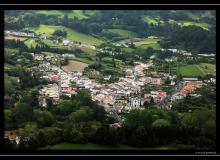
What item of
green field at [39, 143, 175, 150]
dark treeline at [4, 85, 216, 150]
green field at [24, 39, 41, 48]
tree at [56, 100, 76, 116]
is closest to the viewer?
green field at [39, 143, 175, 150]

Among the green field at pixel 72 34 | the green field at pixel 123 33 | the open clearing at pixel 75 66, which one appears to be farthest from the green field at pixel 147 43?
the open clearing at pixel 75 66

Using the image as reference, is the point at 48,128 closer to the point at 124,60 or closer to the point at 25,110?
the point at 25,110

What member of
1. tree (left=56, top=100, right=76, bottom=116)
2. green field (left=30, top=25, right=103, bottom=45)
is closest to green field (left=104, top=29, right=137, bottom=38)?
green field (left=30, top=25, right=103, bottom=45)

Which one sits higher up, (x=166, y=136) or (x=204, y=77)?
(x=204, y=77)

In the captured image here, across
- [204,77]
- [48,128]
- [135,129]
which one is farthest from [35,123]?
[204,77]

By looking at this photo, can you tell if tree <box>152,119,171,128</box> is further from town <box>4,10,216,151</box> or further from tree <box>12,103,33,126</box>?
tree <box>12,103,33,126</box>

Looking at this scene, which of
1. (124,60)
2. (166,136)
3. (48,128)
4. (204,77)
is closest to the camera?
(166,136)

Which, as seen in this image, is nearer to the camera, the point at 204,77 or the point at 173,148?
the point at 173,148

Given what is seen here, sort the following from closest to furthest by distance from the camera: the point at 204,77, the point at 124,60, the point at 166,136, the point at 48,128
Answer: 1. the point at 166,136
2. the point at 48,128
3. the point at 204,77
4. the point at 124,60

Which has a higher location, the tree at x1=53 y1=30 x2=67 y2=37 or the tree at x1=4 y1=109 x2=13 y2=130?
the tree at x1=53 y1=30 x2=67 y2=37
